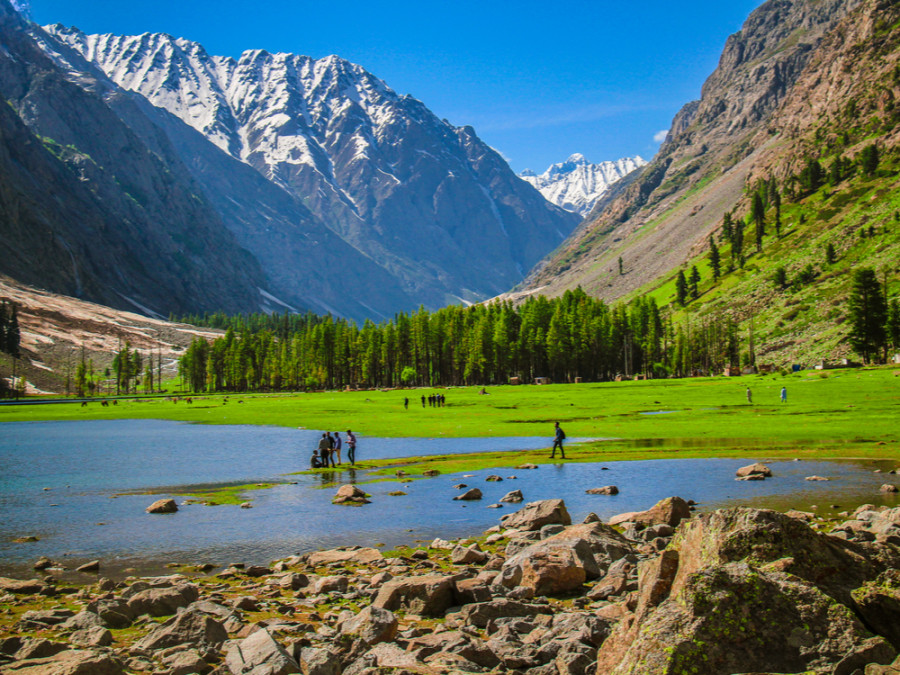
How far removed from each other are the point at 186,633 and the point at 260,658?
2.87 metres

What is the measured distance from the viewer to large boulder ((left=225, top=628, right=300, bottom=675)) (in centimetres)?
1119

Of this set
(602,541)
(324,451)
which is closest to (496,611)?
(602,541)

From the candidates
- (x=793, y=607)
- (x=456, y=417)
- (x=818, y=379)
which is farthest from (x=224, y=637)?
(x=818, y=379)

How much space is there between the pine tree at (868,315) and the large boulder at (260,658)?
148211 millimetres

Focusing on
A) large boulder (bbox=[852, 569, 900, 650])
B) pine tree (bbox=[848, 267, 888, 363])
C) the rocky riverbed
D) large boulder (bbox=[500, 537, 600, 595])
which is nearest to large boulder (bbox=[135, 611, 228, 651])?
the rocky riverbed

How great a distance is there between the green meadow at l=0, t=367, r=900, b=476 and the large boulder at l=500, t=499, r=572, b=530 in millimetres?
17652

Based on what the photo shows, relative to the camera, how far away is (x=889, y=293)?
16162cm

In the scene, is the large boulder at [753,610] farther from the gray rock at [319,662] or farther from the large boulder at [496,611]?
the large boulder at [496,611]

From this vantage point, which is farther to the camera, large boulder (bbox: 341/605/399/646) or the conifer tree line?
the conifer tree line

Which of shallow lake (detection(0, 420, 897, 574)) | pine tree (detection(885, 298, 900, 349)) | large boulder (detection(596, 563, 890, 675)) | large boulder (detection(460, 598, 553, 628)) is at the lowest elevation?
shallow lake (detection(0, 420, 897, 574))

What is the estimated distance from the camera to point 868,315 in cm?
13338

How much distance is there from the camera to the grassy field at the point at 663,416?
49719 mm

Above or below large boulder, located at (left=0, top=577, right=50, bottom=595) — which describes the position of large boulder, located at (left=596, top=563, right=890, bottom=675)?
above

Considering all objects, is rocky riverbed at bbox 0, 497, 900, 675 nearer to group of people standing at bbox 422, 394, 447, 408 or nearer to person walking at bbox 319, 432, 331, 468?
person walking at bbox 319, 432, 331, 468
